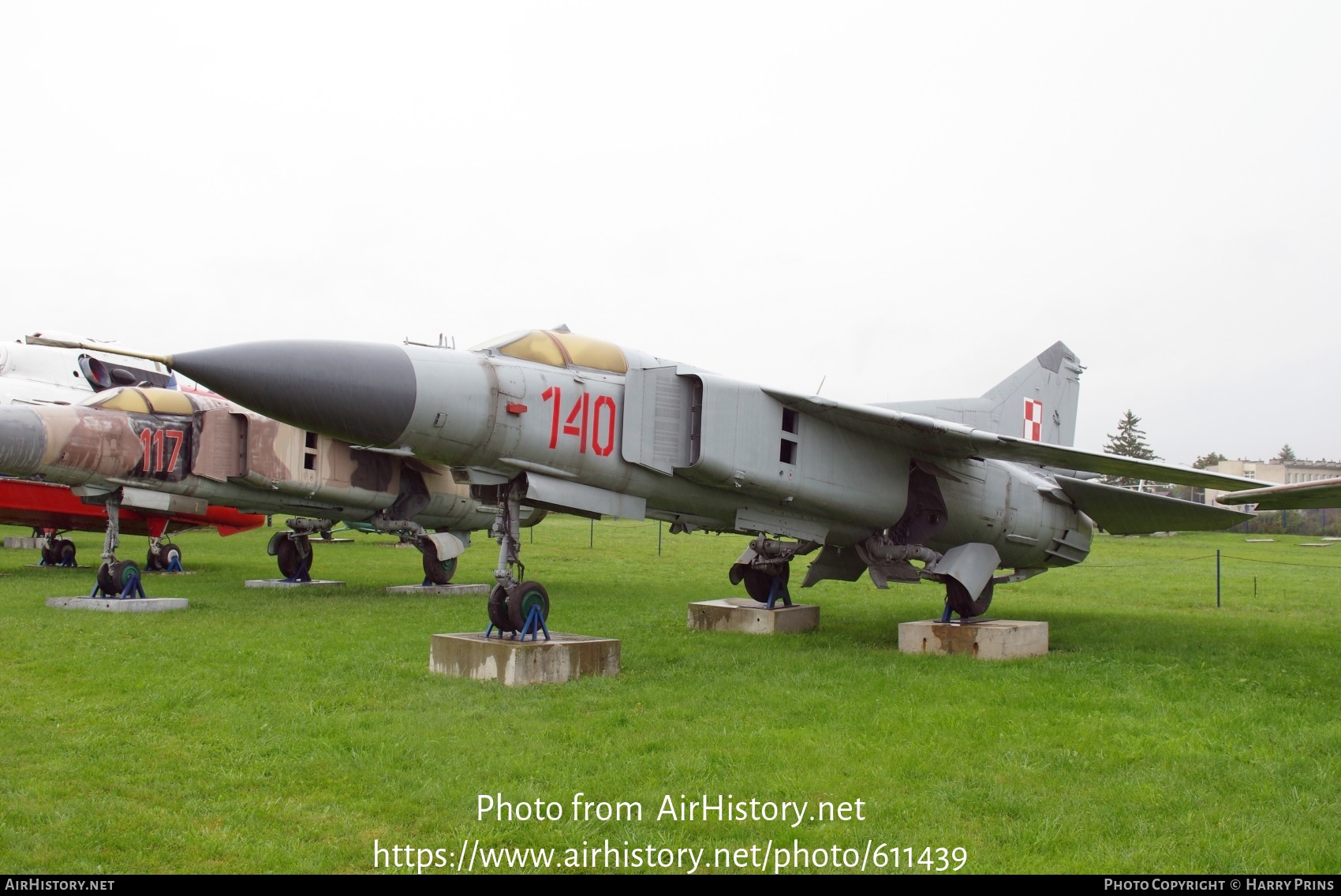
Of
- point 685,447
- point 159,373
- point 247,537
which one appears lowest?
Answer: point 247,537

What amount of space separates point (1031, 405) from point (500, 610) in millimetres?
8129

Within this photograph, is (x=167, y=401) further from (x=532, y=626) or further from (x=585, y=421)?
(x=532, y=626)

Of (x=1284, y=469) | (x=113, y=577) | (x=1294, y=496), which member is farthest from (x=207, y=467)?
(x=1284, y=469)

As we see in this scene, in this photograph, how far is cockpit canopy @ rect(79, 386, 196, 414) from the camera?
12438mm

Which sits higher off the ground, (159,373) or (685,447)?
(159,373)

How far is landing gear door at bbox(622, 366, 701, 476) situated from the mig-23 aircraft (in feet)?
0.05

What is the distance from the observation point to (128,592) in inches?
463

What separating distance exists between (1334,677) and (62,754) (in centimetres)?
918

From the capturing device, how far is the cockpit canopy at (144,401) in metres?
12.4

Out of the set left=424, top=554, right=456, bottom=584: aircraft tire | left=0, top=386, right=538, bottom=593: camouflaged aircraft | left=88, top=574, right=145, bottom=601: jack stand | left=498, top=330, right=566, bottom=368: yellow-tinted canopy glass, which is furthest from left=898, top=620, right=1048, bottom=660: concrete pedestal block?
left=88, top=574, right=145, bottom=601: jack stand

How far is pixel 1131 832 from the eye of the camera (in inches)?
164

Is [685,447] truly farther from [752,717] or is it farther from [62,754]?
[62,754]

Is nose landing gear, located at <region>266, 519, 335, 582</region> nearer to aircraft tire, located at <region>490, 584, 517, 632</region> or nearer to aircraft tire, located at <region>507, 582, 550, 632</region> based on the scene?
aircraft tire, located at <region>490, 584, 517, 632</region>

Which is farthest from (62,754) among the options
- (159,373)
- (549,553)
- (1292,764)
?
(549,553)
